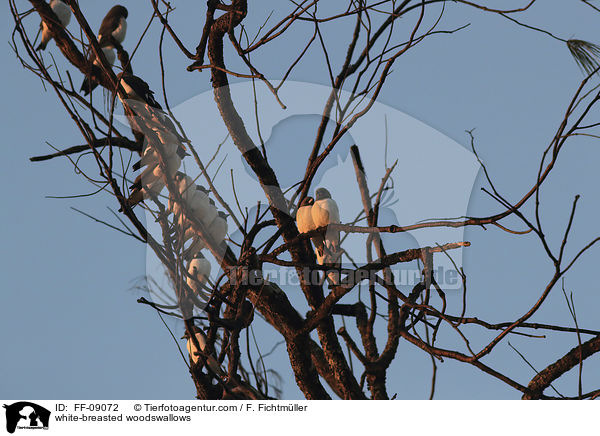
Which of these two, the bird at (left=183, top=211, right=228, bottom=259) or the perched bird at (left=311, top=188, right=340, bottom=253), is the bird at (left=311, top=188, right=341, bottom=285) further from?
the bird at (left=183, top=211, right=228, bottom=259)

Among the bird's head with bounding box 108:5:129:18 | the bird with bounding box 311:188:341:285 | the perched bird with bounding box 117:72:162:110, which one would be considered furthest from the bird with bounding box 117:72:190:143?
the bird's head with bounding box 108:5:129:18

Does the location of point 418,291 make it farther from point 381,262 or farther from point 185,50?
point 185,50

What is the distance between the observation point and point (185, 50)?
97.7 inches

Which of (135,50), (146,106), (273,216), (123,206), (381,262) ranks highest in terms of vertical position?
(146,106)

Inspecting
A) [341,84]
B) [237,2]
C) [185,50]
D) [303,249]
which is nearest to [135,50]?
[185,50]

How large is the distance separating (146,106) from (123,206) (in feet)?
2.23

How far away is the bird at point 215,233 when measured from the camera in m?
2.78

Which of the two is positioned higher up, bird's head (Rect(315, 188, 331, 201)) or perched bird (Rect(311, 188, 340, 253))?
bird's head (Rect(315, 188, 331, 201))
